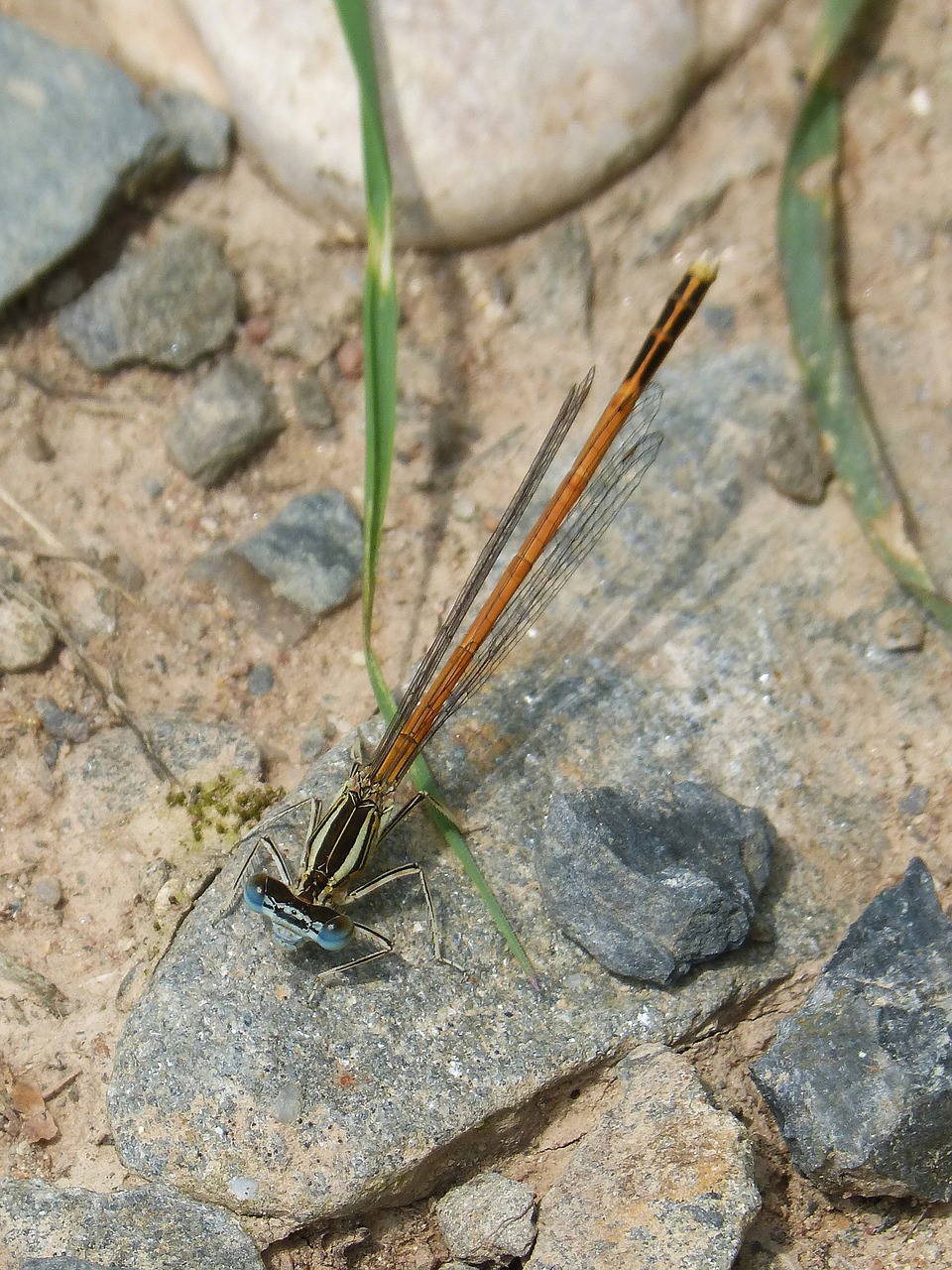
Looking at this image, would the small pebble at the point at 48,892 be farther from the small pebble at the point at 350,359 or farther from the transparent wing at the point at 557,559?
the small pebble at the point at 350,359

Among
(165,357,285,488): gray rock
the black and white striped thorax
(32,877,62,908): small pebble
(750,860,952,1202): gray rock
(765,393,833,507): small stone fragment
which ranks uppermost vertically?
(765,393,833,507): small stone fragment

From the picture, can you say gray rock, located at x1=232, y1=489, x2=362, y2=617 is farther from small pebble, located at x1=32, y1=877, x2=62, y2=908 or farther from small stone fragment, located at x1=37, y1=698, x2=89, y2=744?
small pebble, located at x1=32, y1=877, x2=62, y2=908

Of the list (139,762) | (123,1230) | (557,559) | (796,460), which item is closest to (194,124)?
(557,559)

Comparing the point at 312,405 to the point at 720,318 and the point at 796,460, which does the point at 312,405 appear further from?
the point at 796,460

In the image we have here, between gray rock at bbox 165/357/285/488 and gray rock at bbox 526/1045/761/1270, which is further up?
gray rock at bbox 165/357/285/488

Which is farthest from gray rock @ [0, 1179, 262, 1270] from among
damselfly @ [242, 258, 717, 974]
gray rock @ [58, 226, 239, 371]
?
gray rock @ [58, 226, 239, 371]

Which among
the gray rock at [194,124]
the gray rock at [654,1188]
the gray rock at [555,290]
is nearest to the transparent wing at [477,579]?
the gray rock at [555,290]

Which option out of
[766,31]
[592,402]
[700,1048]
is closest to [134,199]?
[592,402]

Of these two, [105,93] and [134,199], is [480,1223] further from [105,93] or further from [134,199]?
[105,93]
